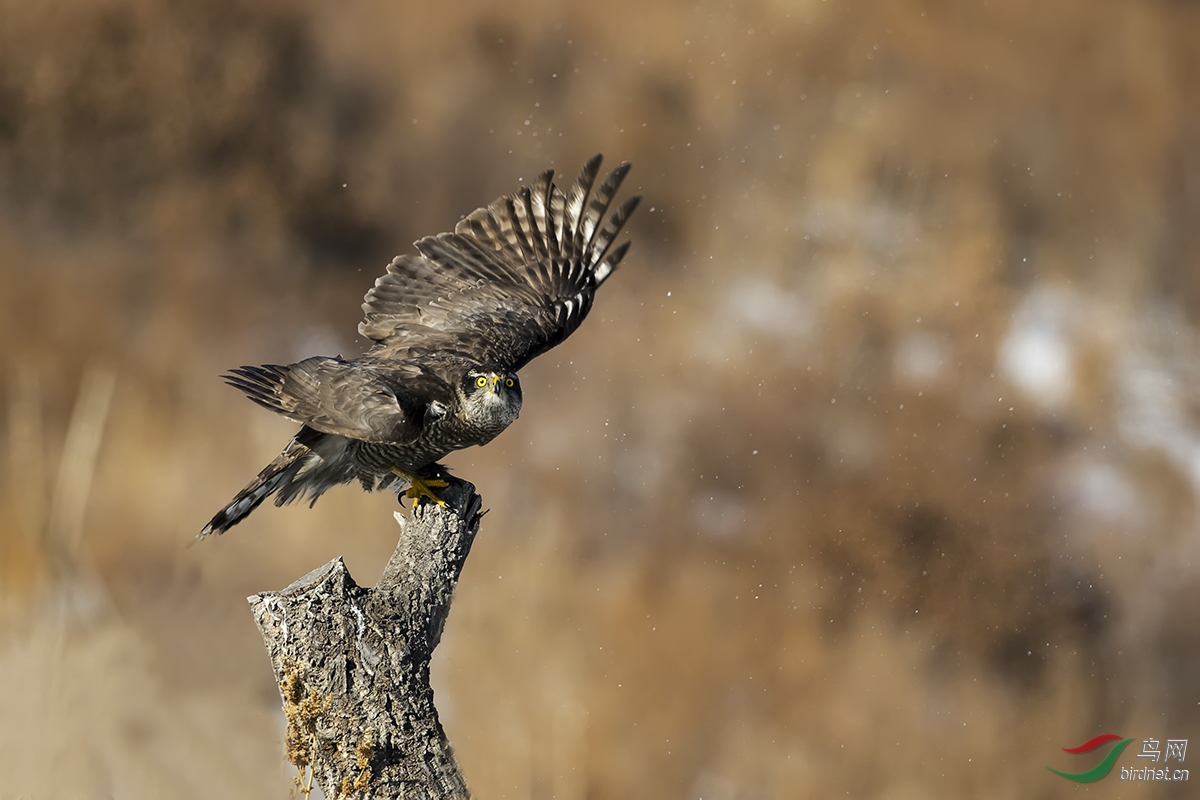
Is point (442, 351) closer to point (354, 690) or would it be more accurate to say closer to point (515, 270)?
point (515, 270)

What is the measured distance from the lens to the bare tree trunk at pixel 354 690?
274cm

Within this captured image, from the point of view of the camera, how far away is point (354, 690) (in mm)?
2795

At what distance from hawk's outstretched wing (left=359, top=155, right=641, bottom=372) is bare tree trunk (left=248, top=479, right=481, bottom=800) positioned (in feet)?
5.40

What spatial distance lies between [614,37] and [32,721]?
6.65 metres

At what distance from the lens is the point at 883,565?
8.99 m

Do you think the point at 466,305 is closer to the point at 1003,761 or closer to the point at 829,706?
the point at 829,706

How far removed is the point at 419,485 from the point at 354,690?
1.06 m

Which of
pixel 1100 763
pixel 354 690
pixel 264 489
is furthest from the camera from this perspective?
pixel 1100 763

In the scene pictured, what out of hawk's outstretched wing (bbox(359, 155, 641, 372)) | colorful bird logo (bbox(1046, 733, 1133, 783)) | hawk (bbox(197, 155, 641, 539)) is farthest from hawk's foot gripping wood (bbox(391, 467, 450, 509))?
colorful bird logo (bbox(1046, 733, 1133, 783))

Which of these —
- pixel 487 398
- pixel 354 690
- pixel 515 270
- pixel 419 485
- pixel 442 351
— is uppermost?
pixel 515 270

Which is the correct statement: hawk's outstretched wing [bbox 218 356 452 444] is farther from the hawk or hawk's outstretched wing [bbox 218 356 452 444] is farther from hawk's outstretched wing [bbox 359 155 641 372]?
hawk's outstretched wing [bbox 359 155 641 372]

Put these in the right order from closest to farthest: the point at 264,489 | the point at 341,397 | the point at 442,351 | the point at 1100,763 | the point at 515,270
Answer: the point at 341,397
the point at 264,489
the point at 442,351
the point at 515,270
the point at 1100,763

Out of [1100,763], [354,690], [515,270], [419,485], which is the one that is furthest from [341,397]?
[1100,763]

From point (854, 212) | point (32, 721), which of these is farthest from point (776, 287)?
point (32, 721)
